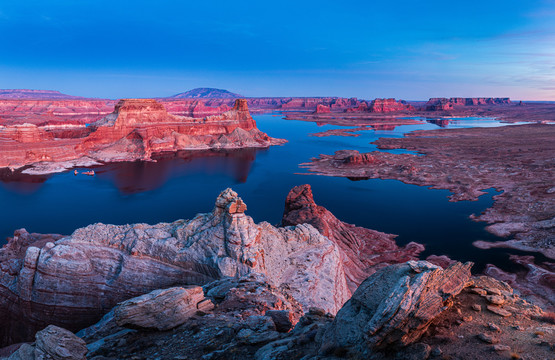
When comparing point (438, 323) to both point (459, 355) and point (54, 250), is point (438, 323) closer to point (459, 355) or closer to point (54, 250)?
point (459, 355)

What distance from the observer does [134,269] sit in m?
14.7

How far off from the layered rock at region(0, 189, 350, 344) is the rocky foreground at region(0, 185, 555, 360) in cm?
5

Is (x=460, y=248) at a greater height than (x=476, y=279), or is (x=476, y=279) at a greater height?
(x=476, y=279)

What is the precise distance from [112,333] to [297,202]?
2078 centimetres

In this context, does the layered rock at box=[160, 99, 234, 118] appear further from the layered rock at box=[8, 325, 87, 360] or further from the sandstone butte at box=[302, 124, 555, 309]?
the layered rock at box=[8, 325, 87, 360]

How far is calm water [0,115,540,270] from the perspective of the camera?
32500 millimetres

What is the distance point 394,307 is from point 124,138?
245 ft

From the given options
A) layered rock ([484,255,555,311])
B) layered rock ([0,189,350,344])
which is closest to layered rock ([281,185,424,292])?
layered rock ([484,255,555,311])

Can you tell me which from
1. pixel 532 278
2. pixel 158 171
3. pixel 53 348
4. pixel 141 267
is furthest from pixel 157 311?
pixel 158 171

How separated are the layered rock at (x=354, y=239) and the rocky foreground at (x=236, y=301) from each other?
8.34 ft

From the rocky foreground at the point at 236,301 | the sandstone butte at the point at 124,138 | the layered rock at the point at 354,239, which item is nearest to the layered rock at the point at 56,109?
the sandstone butte at the point at 124,138

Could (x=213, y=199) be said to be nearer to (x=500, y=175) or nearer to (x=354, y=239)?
(x=354, y=239)

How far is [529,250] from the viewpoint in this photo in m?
27.3

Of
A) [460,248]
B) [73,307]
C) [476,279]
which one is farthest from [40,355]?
[460,248]
